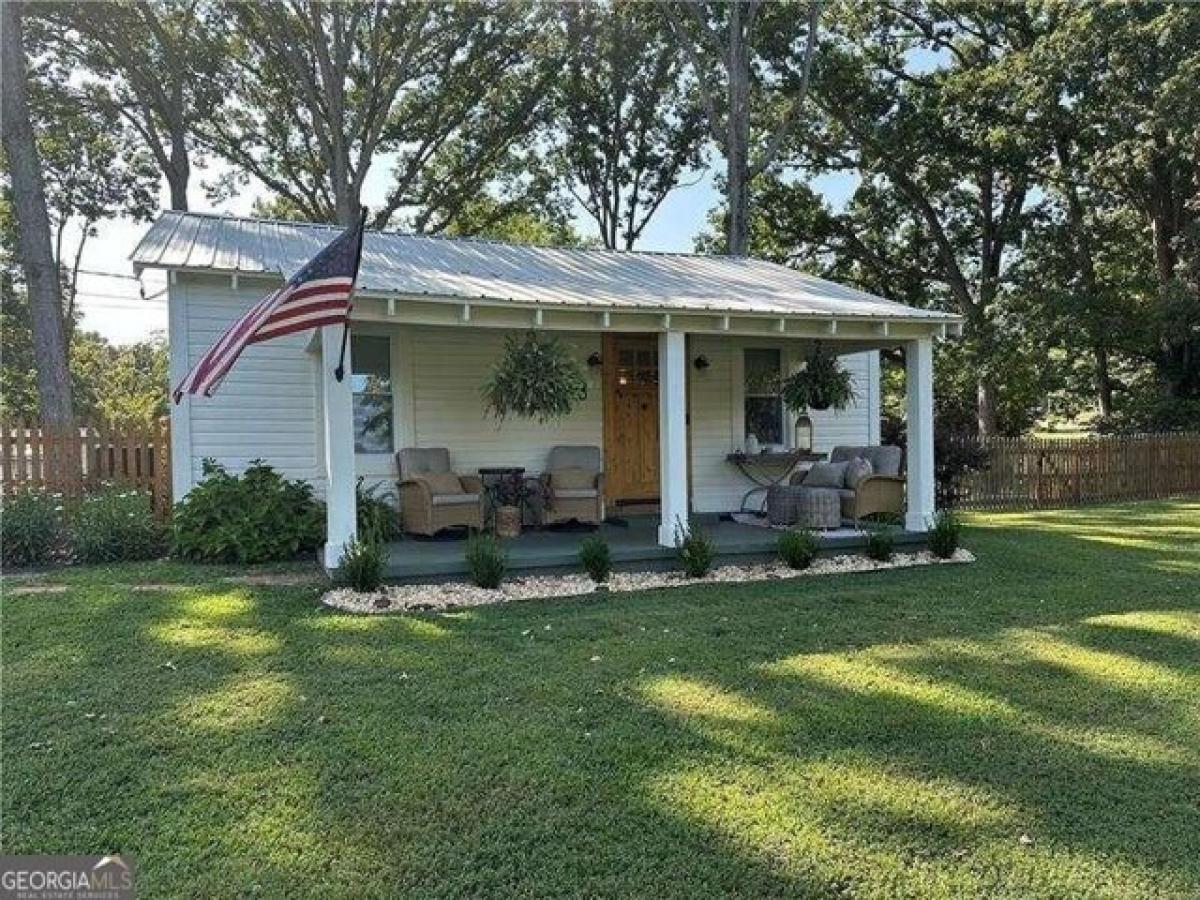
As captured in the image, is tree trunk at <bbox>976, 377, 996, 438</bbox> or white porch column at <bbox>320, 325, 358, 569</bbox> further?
tree trunk at <bbox>976, 377, 996, 438</bbox>

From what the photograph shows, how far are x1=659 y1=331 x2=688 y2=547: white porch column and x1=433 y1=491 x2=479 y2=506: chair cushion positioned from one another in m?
2.08

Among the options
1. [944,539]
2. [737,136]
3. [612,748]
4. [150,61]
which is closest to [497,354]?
[944,539]

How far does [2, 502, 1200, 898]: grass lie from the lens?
8.58 ft

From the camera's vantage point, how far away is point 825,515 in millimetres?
8617

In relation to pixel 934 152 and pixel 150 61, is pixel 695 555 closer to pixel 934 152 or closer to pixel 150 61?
pixel 934 152

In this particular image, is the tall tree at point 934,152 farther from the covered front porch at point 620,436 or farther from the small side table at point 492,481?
the small side table at point 492,481

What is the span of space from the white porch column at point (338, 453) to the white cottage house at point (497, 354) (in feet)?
0.05

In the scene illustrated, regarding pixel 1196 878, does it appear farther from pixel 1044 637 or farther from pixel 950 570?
pixel 950 570

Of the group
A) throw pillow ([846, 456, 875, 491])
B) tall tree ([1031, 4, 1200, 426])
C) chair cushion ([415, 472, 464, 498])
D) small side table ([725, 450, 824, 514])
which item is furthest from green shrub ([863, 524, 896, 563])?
tall tree ([1031, 4, 1200, 426])

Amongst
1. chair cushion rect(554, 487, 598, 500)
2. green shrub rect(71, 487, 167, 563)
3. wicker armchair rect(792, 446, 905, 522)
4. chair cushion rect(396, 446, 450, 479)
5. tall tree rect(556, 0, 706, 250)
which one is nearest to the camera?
green shrub rect(71, 487, 167, 563)

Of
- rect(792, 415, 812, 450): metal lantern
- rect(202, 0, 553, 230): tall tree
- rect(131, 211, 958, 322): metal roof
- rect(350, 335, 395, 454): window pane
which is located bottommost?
rect(792, 415, 812, 450): metal lantern

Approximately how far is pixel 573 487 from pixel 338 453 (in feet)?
10.7

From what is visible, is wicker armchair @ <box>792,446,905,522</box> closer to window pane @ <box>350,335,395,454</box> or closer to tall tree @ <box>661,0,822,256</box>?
window pane @ <box>350,335,395,454</box>

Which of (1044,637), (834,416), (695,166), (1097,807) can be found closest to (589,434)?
(834,416)
